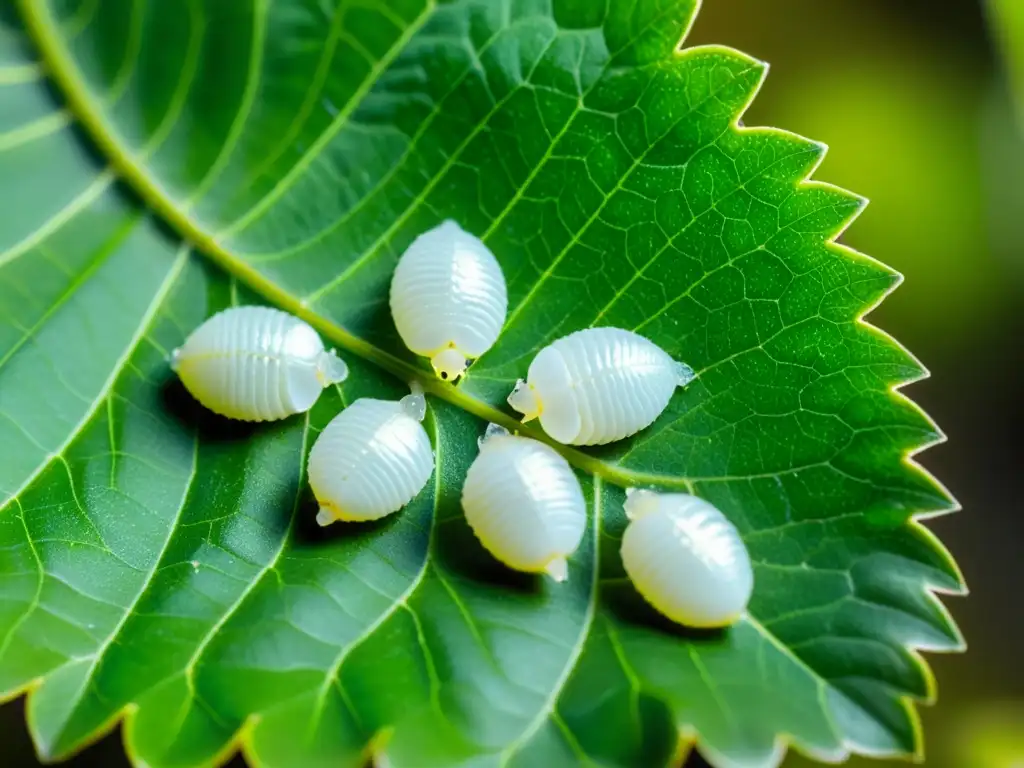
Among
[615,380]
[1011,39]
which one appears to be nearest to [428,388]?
[615,380]

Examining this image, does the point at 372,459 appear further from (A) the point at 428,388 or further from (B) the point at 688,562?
(B) the point at 688,562

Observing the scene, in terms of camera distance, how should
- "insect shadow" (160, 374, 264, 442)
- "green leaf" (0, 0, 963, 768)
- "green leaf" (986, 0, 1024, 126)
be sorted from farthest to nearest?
"green leaf" (986, 0, 1024, 126), "insect shadow" (160, 374, 264, 442), "green leaf" (0, 0, 963, 768)

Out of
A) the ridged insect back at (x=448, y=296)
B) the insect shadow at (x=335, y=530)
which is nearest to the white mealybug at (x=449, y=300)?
the ridged insect back at (x=448, y=296)

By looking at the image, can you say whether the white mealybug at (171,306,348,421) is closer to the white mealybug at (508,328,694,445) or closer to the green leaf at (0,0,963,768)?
the green leaf at (0,0,963,768)

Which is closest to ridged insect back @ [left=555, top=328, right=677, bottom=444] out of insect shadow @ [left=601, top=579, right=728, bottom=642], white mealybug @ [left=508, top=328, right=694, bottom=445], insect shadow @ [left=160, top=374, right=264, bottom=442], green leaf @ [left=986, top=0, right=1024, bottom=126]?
white mealybug @ [left=508, top=328, right=694, bottom=445]

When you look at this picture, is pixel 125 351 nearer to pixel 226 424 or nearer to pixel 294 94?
pixel 226 424
